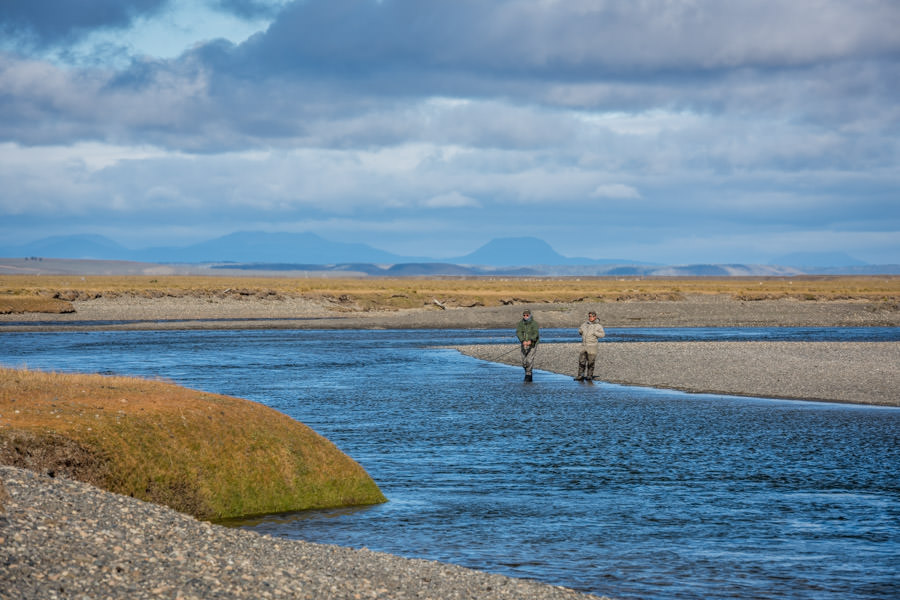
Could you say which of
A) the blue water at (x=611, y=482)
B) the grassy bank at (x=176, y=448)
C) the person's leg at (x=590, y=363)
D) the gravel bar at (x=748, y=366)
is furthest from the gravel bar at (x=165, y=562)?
the person's leg at (x=590, y=363)

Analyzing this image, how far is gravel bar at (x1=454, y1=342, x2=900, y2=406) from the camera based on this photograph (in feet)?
98.5

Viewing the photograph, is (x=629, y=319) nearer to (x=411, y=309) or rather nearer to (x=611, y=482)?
(x=411, y=309)

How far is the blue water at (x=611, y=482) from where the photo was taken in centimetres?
1213

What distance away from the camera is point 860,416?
80.7 ft

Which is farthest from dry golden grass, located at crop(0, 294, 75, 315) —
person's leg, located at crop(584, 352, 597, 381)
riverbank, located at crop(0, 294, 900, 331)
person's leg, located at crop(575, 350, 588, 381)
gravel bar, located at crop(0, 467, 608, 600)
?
gravel bar, located at crop(0, 467, 608, 600)

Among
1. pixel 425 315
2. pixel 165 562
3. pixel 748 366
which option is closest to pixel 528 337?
pixel 748 366

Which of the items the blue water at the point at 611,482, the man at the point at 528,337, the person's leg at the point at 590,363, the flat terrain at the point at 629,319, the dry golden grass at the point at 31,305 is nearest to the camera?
the blue water at the point at 611,482

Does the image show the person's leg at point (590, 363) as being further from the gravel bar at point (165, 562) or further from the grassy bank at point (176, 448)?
the gravel bar at point (165, 562)

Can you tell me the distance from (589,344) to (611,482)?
15725mm

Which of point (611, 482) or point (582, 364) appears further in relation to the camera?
point (582, 364)

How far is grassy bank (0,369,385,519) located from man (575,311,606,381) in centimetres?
1741

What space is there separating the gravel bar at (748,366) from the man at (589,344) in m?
0.93

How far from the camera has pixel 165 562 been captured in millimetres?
9375

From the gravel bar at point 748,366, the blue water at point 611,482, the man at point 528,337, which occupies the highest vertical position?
the man at point 528,337
